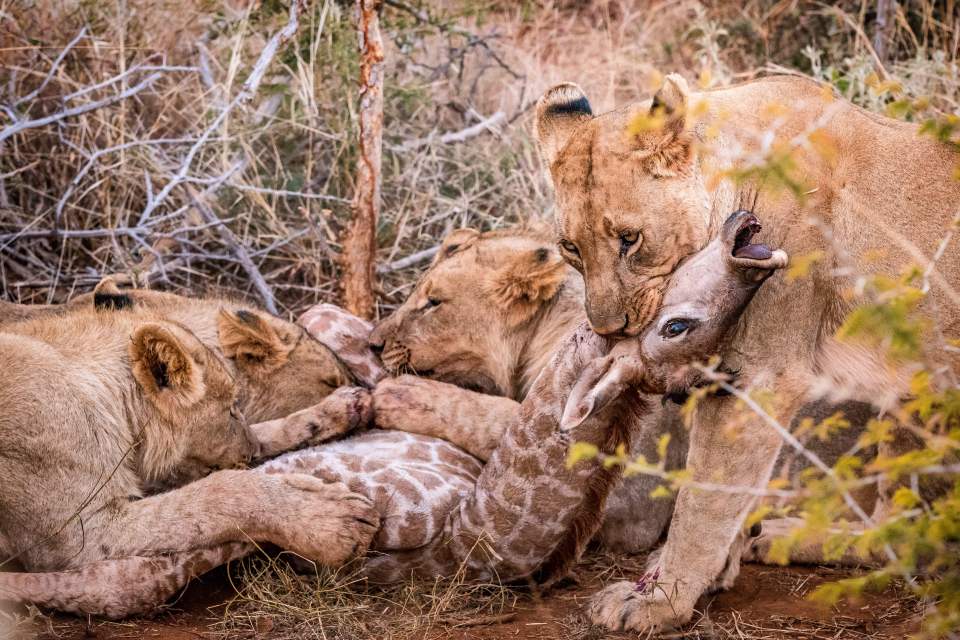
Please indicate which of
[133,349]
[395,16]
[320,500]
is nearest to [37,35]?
[395,16]

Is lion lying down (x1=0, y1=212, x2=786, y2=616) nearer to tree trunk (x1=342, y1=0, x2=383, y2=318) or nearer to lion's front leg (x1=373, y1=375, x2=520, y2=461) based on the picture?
lion's front leg (x1=373, y1=375, x2=520, y2=461)

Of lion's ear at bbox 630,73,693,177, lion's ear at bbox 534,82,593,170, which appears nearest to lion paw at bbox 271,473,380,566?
lion's ear at bbox 534,82,593,170

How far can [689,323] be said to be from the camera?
3.31 metres

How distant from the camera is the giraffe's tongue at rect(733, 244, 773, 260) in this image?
3154 millimetres

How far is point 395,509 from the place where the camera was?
4.03 meters

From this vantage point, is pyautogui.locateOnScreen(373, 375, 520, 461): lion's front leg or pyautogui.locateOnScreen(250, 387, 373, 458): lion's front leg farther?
pyautogui.locateOnScreen(373, 375, 520, 461): lion's front leg

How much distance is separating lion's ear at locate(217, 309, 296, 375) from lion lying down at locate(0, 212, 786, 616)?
48 centimetres

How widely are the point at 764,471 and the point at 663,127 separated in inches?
44.0

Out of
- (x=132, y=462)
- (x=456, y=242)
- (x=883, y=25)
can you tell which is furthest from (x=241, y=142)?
(x=883, y=25)

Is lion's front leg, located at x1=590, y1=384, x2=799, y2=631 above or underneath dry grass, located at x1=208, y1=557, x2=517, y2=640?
above

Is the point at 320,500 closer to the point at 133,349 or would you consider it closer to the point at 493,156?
the point at 133,349

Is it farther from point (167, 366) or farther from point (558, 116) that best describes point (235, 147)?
point (558, 116)

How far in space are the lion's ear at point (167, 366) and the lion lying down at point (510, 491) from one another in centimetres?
40

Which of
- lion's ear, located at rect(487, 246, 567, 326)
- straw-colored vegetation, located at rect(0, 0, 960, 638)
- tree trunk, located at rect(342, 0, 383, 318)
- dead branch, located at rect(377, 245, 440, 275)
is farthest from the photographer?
dead branch, located at rect(377, 245, 440, 275)
